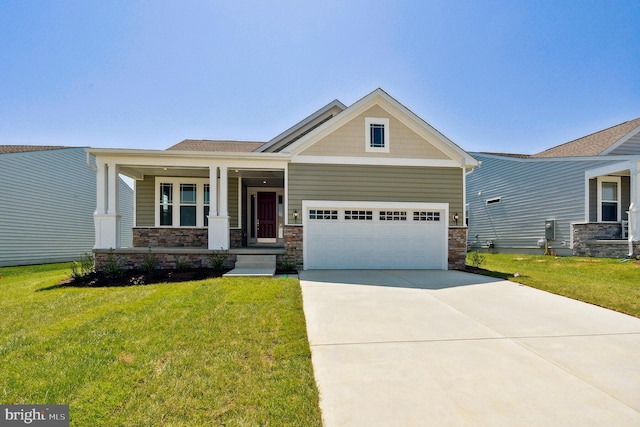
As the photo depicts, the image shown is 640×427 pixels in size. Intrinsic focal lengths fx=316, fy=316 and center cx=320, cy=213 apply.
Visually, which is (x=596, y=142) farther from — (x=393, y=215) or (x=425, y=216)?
(x=393, y=215)

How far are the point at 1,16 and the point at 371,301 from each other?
11826 mm

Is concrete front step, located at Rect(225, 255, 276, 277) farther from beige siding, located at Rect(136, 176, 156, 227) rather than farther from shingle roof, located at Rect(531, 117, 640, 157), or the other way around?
shingle roof, located at Rect(531, 117, 640, 157)

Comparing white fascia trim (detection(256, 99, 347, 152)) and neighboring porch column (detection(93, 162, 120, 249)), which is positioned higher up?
white fascia trim (detection(256, 99, 347, 152))

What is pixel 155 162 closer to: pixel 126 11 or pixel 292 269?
pixel 126 11

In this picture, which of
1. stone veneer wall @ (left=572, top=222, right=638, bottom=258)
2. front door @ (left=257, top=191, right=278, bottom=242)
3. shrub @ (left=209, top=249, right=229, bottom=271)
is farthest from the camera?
front door @ (left=257, top=191, right=278, bottom=242)

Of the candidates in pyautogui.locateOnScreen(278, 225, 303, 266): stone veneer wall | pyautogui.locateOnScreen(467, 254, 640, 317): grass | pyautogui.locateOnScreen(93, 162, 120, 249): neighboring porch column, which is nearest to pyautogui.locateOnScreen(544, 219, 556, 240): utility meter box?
pyautogui.locateOnScreen(467, 254, 640, 317): grass

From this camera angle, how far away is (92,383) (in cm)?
282

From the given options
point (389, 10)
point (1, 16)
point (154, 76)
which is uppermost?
point (389, 10)

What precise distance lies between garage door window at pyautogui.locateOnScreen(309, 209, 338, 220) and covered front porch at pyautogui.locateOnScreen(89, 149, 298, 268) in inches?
21.1

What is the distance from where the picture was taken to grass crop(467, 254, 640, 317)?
6000mm

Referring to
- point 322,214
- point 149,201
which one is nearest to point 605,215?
point 322,214

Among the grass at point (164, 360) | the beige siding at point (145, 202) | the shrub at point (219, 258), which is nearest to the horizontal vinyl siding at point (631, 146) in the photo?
the grass at point (164, 360)

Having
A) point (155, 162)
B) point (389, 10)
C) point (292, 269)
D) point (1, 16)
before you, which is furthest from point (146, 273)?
point (389, 10)

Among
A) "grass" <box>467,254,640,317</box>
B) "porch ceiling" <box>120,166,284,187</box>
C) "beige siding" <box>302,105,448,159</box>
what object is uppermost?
"beige siding" <box>302,105,448,159</box>
